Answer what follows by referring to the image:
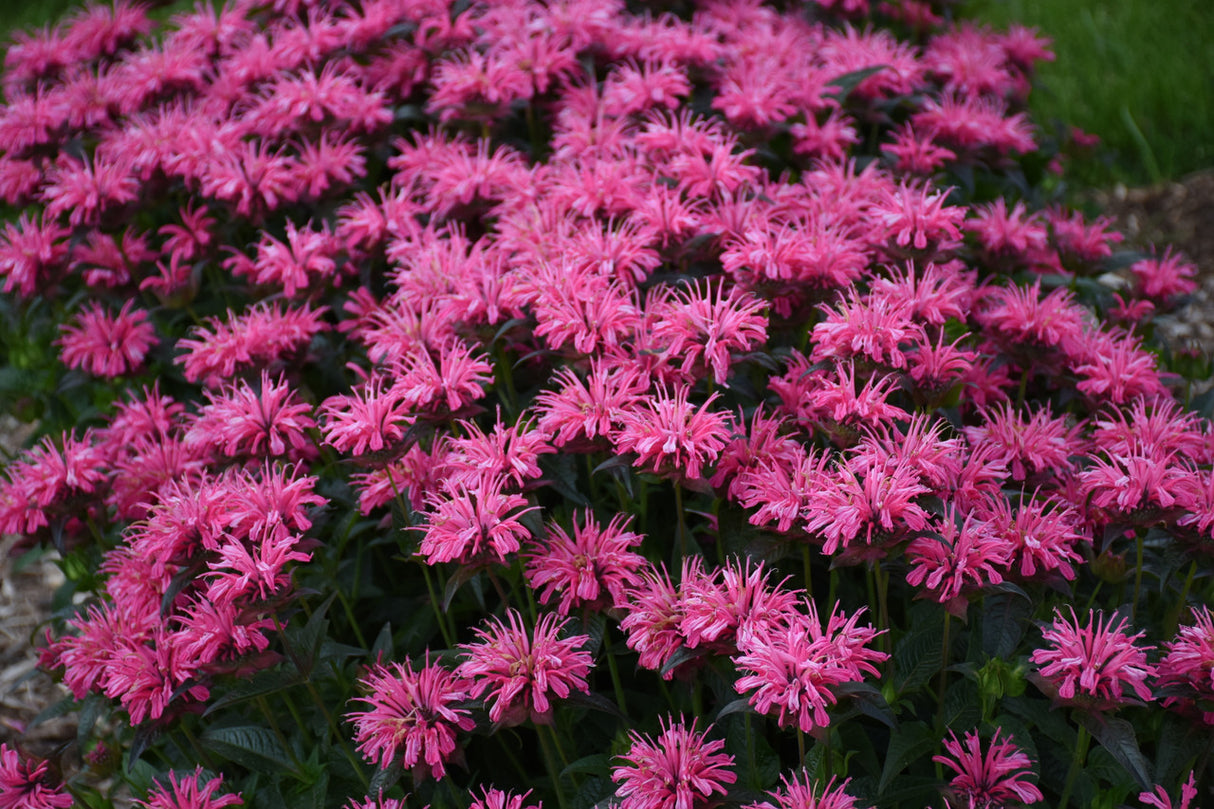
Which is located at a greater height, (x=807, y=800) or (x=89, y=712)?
(x=807, y=800)

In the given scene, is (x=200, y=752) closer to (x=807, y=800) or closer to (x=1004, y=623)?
(x=807, y=800)

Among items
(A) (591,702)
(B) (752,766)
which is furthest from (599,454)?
(B) (752,766)

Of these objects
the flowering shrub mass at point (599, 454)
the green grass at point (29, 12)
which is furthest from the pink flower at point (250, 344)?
the green grass at point (29, 12)

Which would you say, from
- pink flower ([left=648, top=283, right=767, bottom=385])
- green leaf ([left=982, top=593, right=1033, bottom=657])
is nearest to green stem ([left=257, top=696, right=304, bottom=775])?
pink flower ([left=648, top=283, right=767, bottom=385])

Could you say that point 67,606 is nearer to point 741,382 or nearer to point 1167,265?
point 741,382

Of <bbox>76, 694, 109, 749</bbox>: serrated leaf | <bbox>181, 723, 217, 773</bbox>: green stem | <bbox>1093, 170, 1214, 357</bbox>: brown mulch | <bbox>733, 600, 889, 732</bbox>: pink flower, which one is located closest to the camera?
<bbox>733, 600, 889, 732</bbox>: pink flower

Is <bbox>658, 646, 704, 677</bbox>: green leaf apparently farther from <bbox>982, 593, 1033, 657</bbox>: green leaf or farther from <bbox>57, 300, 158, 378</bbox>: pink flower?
<bbox>57, 300, 158, 378</bbox>: pink flower

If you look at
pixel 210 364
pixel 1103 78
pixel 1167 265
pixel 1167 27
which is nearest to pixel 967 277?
pixel 1167 265
